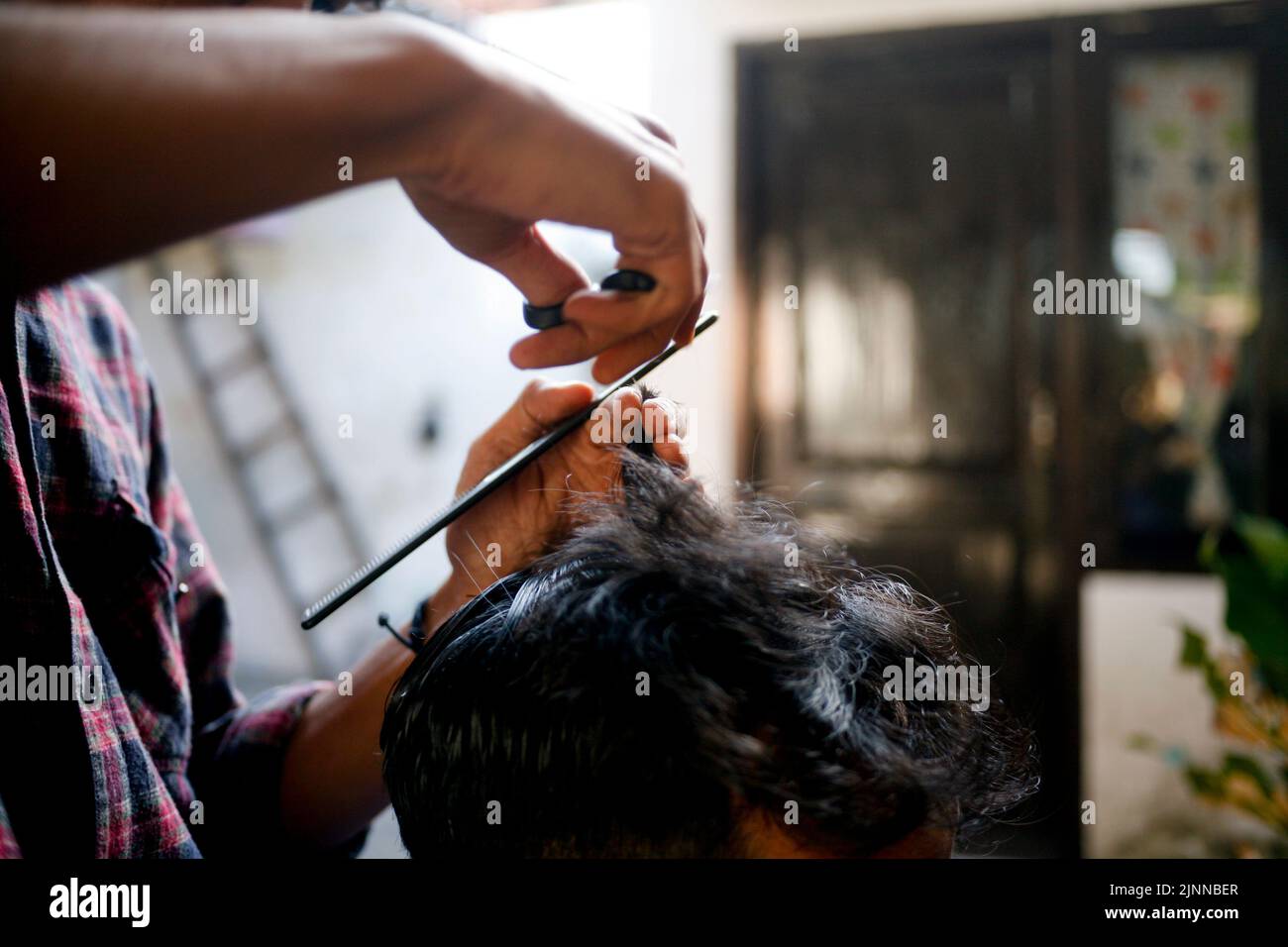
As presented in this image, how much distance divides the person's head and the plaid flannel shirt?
0.24 metres

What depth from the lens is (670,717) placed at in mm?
718

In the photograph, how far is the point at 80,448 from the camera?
0.89 meters

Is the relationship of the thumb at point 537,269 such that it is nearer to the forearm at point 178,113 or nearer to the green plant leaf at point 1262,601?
the forearm at point 178,113

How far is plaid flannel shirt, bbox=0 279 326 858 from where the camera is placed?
79 centimetres

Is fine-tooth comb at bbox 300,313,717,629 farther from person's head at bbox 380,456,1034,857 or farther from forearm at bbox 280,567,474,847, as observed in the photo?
forearm at bbox 280,567,474,847

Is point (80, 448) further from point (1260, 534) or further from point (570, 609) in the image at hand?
point (1260, 534)

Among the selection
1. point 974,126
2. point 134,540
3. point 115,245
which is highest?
point 974,126

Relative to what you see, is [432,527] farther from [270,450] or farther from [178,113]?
[270,450]

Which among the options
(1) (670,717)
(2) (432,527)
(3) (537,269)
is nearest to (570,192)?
(3) (537,269)

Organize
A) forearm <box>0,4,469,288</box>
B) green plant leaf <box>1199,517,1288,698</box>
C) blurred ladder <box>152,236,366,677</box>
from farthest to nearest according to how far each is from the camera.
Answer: blurred ladder <box>152,236,366,677</box>
green plant leaf <box>1199,517,1288,698</box>
forearm <box>0,4,469,288</box>

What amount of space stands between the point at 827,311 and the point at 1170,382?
1.24m

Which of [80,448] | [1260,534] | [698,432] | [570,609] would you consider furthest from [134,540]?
[698,432]

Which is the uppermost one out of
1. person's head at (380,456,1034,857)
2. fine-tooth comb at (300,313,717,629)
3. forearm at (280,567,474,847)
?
fine-tooth comb at (300,313,717,629)

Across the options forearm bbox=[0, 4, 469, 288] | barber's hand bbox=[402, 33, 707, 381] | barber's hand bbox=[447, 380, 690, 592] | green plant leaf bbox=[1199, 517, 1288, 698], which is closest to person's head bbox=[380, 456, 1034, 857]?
barber's hand bbox=[447, 380, 690, 592]
